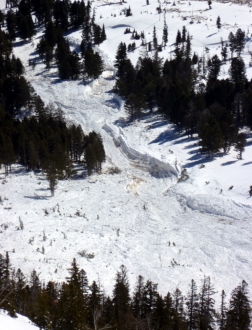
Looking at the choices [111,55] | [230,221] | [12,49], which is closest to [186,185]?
[230,221]

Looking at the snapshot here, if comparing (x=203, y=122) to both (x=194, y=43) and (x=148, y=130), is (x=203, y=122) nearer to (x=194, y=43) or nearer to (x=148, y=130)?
(x=148, y=130)

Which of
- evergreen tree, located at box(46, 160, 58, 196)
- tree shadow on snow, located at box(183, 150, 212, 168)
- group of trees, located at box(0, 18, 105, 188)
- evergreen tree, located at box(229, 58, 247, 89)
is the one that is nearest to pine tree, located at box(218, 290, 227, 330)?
evergreen tree, located at box(46, 160, 58, 196)

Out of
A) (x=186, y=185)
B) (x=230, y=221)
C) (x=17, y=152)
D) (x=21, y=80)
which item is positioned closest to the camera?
(x=230, y=221)

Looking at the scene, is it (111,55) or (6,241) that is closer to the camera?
(6,241)

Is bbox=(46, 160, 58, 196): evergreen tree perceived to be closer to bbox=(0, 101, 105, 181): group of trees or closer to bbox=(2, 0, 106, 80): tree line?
bbox=(0, 101, 105, 181): group of trees

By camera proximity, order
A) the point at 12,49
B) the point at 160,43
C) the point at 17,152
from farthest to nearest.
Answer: the point at 160,43 → the point at 12,49 → the point at 17,152

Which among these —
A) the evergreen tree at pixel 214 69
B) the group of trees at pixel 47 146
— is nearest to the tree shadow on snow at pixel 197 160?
the group of trees at pixel 47 146

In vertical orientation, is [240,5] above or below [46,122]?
above

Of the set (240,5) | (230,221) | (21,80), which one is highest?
(240,5)
